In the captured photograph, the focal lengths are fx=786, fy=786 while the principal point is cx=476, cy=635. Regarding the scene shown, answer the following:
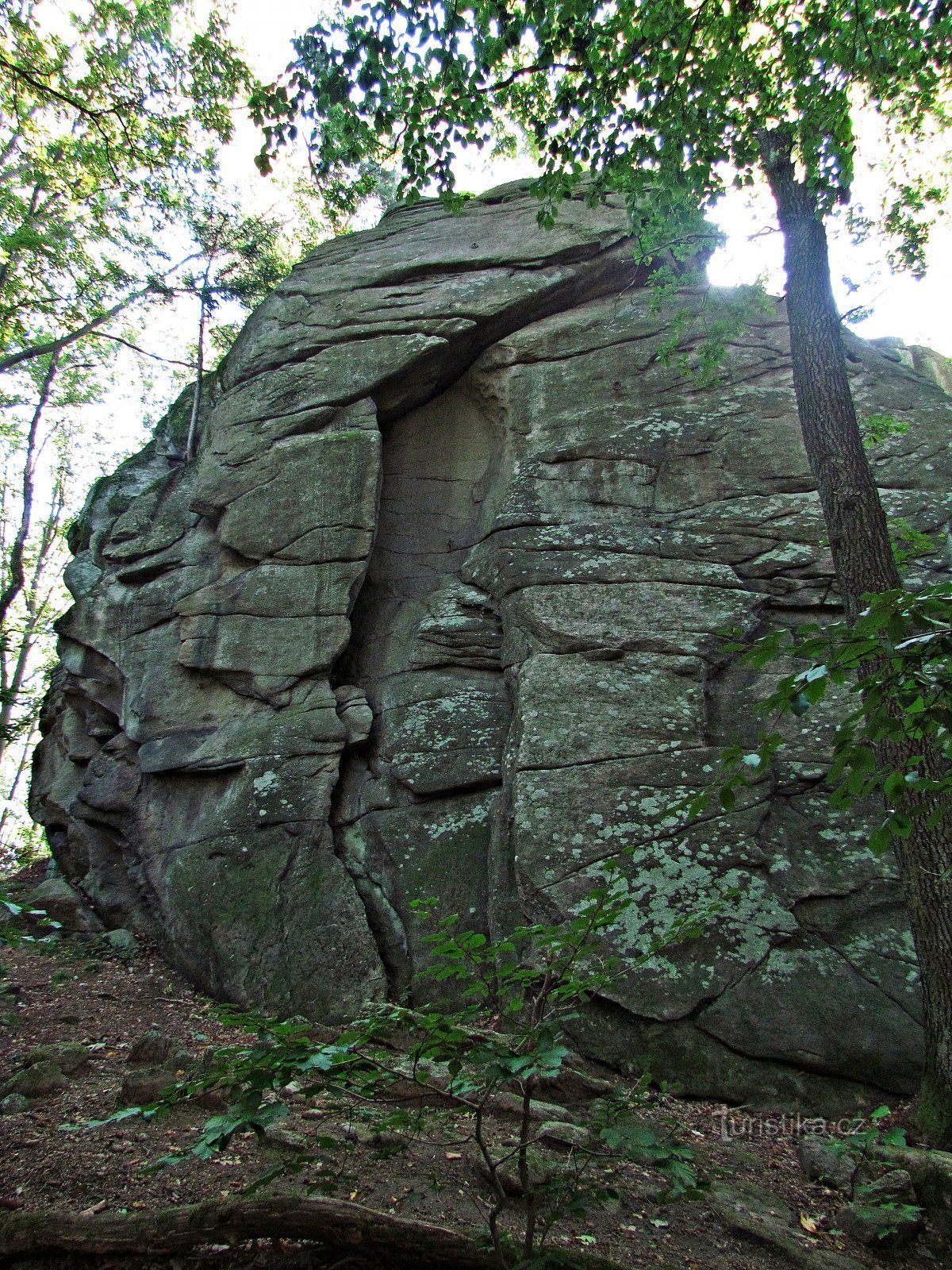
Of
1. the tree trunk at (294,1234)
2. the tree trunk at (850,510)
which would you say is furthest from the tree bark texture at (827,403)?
the tree trunk at (294,1234)

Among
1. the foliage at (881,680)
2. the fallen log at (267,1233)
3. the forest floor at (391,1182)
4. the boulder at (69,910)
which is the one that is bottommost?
the forest floor at (391,1182)

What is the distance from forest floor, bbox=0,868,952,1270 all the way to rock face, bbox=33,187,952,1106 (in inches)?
53.4

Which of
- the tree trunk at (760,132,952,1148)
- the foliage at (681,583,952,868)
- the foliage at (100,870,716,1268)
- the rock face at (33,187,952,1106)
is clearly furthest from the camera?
the rock face at (33,187,952,1106)

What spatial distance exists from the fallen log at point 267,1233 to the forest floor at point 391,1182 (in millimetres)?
59

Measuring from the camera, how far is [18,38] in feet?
36.0

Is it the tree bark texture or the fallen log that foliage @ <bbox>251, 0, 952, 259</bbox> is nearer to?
the tree bark texture

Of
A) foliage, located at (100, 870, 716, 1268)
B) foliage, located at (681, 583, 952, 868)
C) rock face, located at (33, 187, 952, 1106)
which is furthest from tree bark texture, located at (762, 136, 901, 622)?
foliage, located at (100, 870, 716, 1268)

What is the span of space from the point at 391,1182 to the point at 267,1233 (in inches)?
50.1

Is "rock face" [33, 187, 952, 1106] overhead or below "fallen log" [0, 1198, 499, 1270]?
overhead

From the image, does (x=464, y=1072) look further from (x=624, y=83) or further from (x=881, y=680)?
(x=624, y=83)

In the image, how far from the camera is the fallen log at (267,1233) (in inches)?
132

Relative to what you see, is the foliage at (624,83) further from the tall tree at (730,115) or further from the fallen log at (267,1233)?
the fallen log at (267,1233)

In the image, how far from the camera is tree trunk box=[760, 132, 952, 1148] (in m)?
5.05

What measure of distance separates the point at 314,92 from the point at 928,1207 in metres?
8.18
